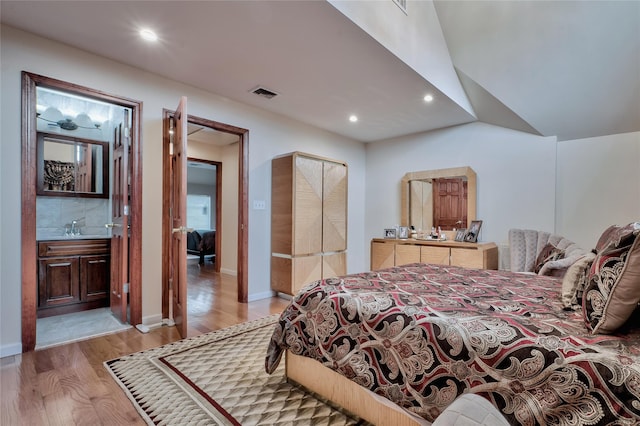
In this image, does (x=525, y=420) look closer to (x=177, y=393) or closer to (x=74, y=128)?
(x=177, y=393)

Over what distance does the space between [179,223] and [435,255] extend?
118 inches

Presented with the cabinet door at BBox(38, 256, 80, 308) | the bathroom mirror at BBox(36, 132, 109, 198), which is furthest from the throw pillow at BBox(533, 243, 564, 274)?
the bathroom mirror at BBox(36, 132, 109, 198)

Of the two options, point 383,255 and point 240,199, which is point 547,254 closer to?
point 383,255

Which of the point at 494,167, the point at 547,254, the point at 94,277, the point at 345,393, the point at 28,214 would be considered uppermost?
the point at 494,167

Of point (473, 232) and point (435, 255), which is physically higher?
point (473, 232)

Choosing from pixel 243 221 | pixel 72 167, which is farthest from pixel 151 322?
pixel 72 167

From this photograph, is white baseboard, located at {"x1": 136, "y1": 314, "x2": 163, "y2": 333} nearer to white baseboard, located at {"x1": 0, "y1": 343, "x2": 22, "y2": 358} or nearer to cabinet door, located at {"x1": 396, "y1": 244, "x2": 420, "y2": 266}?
white baseboard, located at {"x1": 0, "y1": 343, "x2": 22, "y2": 358}

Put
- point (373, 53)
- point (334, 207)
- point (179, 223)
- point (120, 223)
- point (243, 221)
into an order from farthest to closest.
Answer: point (334, 207)
point (243, 221)
point (120, 223)
point (179, 223)
point (373, 53)

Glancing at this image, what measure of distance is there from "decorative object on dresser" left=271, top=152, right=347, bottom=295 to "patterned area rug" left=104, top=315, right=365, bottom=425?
1447mm

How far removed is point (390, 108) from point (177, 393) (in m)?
3.47

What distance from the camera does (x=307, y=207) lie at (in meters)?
3.94

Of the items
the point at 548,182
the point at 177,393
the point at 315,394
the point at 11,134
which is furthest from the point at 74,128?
the point at 548,182

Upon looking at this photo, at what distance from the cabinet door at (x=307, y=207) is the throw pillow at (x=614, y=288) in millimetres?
2934

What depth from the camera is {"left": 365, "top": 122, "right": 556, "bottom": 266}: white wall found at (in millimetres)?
3689
